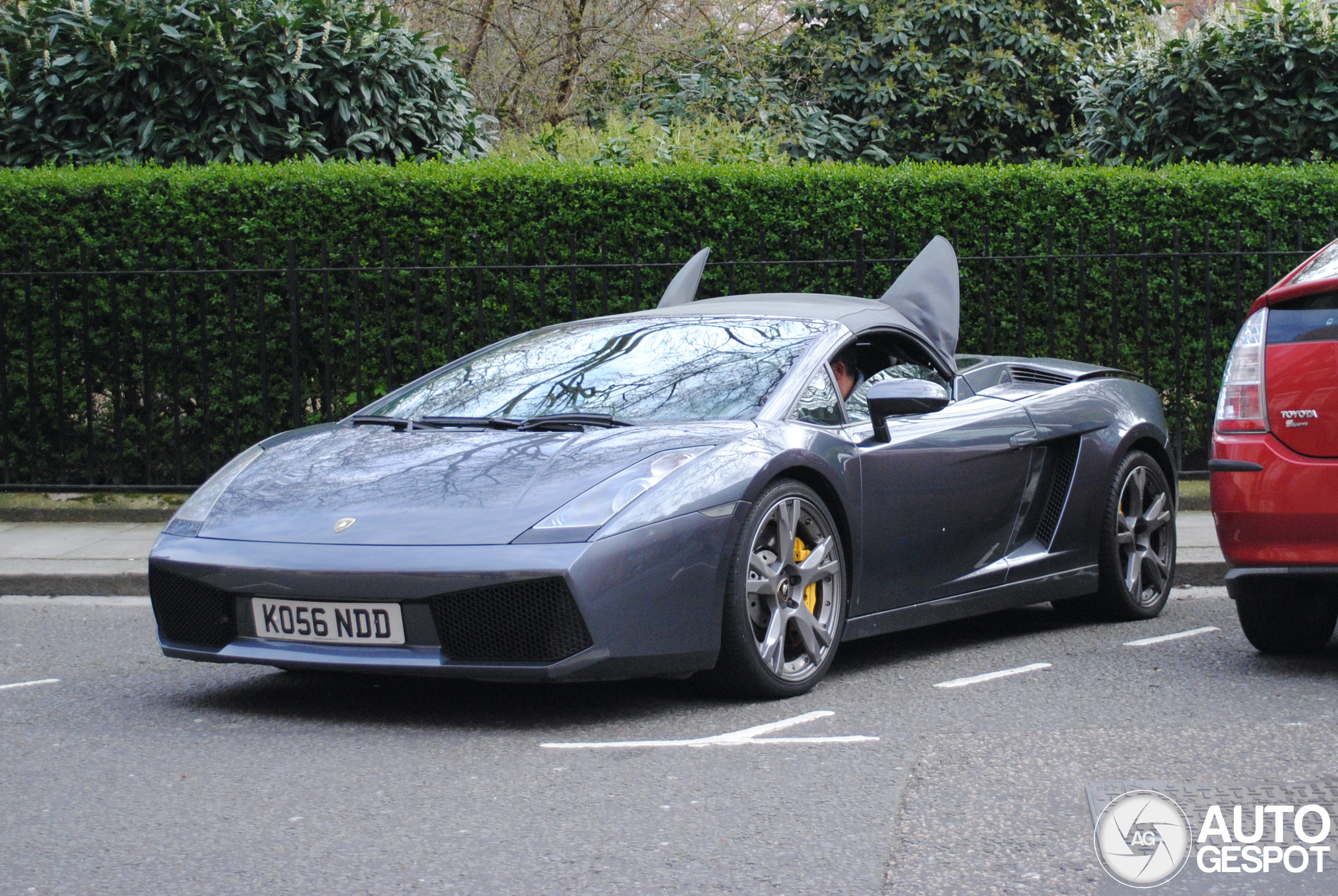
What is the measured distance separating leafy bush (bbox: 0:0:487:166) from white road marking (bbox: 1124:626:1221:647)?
21.8 ft

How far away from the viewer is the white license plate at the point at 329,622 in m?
4.47

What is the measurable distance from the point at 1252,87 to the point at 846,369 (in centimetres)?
715

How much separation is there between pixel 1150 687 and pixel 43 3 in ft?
30.1

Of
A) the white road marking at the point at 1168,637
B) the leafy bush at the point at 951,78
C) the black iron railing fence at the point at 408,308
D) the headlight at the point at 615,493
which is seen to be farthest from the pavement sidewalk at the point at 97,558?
the leafy bush at the point at 951,78

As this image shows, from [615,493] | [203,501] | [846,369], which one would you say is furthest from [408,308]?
[615,493]

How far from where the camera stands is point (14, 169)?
10250 millimetres

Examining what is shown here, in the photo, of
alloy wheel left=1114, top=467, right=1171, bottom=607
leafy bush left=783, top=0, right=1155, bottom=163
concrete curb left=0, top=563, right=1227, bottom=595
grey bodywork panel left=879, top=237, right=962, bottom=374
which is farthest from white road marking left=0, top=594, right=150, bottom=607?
leafy bush left=783, top=0, right=1155, bottom=163

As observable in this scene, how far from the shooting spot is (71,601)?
7.75 m

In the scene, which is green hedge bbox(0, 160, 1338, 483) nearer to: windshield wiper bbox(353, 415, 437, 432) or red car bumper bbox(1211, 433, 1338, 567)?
windshield wiper bbox(353, 415, 437, 432)

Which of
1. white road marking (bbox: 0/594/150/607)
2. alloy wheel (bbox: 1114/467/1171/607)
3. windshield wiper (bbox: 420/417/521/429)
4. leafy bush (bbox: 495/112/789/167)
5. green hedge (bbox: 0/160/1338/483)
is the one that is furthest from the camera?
leafy bush (bbox: 495/112/789/167)

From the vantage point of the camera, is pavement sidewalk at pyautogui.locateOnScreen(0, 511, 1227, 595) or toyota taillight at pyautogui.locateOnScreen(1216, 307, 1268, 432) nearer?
toyota taillight at pyautogui.locateOnScreen(1216, 307, 1268, 432)

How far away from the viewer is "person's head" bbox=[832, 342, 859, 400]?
562cm

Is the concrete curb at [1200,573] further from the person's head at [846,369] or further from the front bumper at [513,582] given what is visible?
the front bumper at [513,582]

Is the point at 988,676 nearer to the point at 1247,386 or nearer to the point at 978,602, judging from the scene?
the point at 978,602
